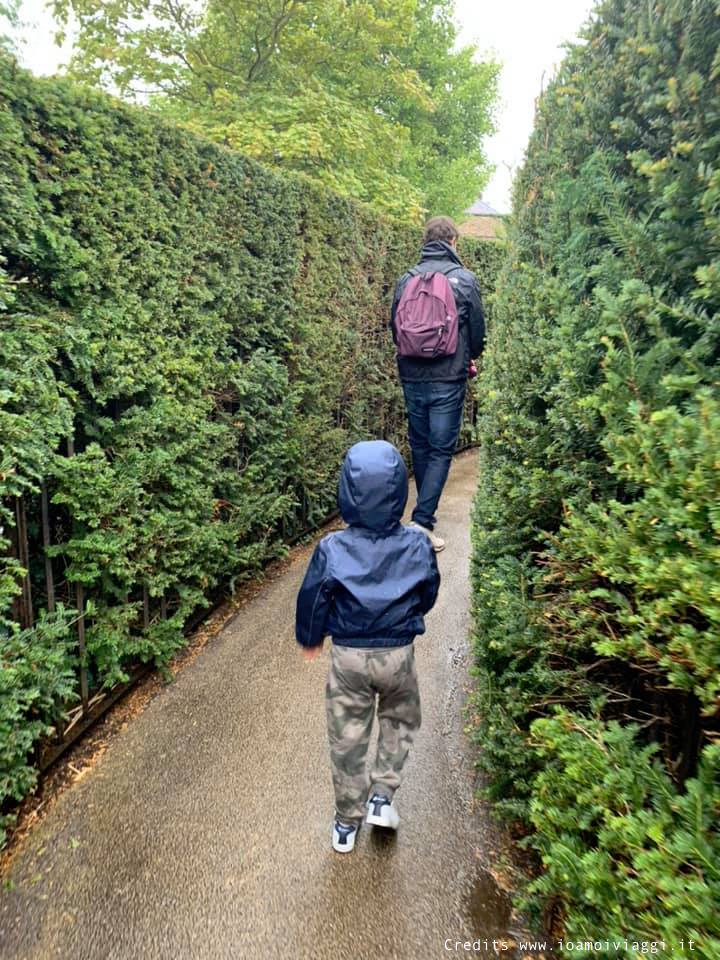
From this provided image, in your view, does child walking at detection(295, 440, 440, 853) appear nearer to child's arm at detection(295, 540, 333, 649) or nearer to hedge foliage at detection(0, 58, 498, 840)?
child's arm at detection(295, 540, 333, 649)

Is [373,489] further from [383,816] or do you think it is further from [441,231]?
[441,231]

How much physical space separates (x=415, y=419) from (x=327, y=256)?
6.51 ft

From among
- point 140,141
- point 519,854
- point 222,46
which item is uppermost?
point 222,46

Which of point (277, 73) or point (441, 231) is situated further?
point (277, 73)

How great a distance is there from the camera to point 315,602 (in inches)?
94.9

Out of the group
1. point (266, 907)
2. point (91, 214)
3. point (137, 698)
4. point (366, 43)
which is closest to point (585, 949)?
point (266, 907)

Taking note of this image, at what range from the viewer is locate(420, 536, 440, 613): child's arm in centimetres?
246

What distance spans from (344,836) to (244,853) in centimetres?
40

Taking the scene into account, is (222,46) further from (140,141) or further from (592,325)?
(592,325)

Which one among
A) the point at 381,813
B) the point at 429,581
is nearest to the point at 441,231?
the point at 429,581

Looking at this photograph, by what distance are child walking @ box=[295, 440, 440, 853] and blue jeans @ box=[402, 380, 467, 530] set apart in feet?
7.00

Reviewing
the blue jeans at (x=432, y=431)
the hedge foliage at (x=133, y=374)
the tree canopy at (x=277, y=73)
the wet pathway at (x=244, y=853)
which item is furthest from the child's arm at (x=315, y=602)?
the tree canopy at (x=277, y=73)

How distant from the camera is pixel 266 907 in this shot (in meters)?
2.20

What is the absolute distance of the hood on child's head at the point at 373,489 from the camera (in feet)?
7.78
